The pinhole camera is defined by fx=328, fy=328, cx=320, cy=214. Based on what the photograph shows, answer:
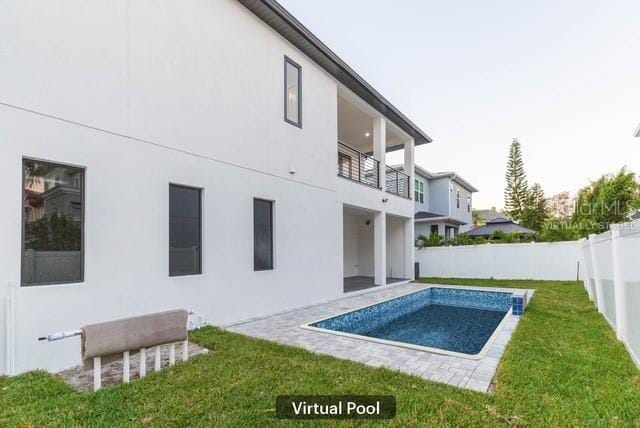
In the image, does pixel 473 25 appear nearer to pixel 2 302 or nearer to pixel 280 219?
pixel 280 219

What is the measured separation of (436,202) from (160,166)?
68.8 ft

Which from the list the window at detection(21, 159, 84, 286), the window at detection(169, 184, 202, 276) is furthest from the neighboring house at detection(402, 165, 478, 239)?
the window at detection(21, 159, 84, 286)

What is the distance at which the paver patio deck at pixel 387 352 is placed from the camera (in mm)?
4121

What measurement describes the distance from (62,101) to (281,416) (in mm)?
5178

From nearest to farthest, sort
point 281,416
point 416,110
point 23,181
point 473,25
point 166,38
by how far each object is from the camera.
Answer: point 281,416
point 23,181
point 166,38
point 473,25
point 416,110

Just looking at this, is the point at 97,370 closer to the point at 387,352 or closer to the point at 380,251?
the point at 387,352

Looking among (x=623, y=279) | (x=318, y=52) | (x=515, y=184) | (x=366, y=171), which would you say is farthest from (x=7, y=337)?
(x=515, y=184)

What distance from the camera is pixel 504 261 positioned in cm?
1614

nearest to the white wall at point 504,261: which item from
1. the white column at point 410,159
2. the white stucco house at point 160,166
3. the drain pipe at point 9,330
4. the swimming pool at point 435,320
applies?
the white column at point 410,159

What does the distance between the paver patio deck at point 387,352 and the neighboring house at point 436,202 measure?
15.3 meters

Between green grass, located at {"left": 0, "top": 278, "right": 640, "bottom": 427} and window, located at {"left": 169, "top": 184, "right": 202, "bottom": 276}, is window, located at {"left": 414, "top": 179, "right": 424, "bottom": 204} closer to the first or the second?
green grass, located at {"left": 0, "top": 278, "right": 640, "bottom": 427}

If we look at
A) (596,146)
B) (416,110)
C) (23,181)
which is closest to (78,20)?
(23,181)

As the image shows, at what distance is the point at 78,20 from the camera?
4.98 meters

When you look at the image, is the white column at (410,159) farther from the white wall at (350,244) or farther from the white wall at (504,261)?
the white wall at (504,261)
